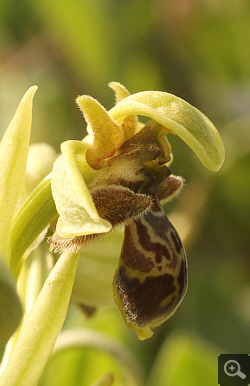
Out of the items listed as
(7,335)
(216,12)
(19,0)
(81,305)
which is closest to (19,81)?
(19,0)

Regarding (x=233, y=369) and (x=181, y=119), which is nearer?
(x=181, y=119)

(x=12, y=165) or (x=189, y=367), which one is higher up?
(x=12, y=165)

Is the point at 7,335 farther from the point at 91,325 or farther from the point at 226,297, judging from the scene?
the point at 226,297

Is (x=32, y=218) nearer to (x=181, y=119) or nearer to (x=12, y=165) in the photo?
(x=12, y=165)

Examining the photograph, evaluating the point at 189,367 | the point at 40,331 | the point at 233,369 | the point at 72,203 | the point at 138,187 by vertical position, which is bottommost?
the point at 233,369

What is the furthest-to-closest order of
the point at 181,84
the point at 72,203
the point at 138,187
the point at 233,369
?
the point at 181,84
the point at 233,369
the point at 138,187
the point at 72,203

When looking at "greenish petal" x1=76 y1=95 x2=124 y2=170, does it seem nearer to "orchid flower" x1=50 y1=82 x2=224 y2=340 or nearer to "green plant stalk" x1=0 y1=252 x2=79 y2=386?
"orchid flower" x1=50 y1=82 x2=224 y2=340

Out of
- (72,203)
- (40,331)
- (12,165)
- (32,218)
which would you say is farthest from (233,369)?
(72,203)

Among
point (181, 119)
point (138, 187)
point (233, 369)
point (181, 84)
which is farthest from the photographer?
point (181, 84)
